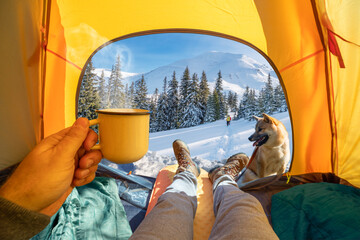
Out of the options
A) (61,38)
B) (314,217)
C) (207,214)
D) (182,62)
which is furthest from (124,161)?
(182,62)

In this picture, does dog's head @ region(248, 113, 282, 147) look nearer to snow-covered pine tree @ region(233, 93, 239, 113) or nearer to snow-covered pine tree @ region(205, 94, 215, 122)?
snow-covered pine tree @ region(233, 93, 239, 113)

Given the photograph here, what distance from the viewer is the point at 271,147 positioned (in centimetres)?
129

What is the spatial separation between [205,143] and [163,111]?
85.6 inches

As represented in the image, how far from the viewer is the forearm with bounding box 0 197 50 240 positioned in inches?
16.7

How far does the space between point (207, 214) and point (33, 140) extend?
3.46 feet

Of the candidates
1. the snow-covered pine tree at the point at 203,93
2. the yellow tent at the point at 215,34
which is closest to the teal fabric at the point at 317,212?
the yellow tent at the point at 215,34

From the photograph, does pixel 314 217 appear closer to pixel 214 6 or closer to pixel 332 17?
pixel 332 17

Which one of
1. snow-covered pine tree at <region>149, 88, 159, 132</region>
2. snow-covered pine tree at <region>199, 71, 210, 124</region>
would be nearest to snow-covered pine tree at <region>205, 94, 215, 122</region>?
snow-covered pine tree at <region>199, 71, 210, 124</region>

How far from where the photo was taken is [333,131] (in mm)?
1082

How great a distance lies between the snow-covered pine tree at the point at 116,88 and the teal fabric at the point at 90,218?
6.19ft

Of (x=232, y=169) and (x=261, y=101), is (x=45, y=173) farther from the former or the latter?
(x=261, y=101)

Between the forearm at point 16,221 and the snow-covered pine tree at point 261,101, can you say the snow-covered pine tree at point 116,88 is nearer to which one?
the forearm at point 16,221

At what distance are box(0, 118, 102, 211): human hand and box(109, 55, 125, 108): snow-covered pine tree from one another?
2309 mm

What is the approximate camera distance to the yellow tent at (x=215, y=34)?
75cm
